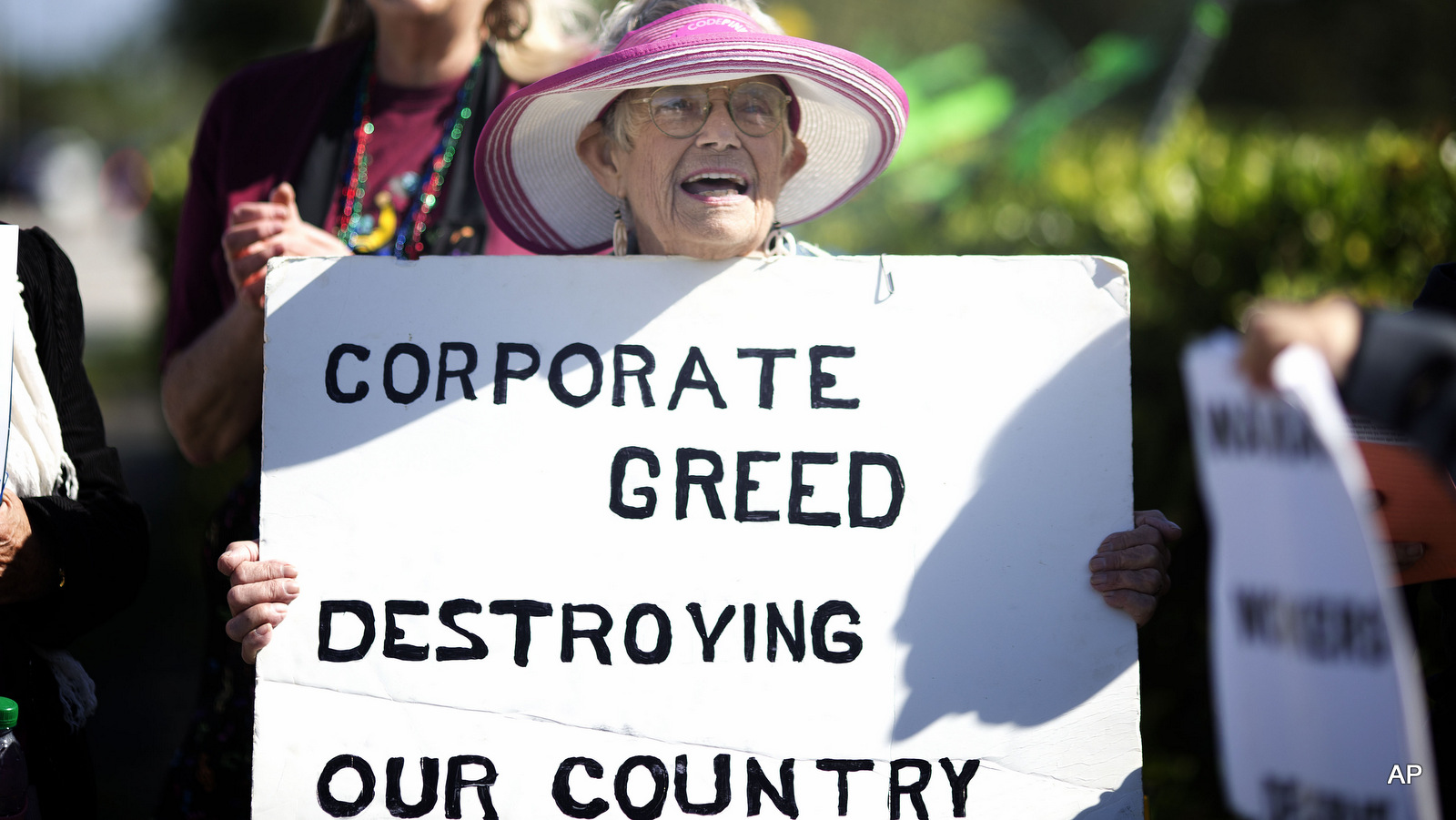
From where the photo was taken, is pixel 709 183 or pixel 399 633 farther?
pixel 709 183

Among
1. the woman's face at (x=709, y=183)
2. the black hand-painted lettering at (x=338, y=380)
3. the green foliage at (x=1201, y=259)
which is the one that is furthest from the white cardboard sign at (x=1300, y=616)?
the green foliage at (x=1201, y=259)

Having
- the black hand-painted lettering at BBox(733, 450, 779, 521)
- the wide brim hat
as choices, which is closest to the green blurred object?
the wide brim hat

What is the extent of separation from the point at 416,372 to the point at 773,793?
888 mm

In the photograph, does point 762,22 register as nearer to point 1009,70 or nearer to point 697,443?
point 697,443

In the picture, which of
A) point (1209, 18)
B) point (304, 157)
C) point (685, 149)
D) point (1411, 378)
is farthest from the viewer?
point (1209, 18)

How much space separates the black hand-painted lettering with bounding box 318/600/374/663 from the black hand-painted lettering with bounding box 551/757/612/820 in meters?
0.37

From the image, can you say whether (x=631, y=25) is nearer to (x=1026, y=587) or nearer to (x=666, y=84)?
(x=666, y=84)

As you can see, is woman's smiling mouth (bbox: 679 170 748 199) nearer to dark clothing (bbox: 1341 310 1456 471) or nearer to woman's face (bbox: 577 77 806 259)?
woman's face (bbox: 577 77 806 259)

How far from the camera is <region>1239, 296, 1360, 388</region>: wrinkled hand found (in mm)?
1451

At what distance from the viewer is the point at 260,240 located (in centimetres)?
216

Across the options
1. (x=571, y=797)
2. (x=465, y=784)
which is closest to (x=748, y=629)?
(x=571, y=797)

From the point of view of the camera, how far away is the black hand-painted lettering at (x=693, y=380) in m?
2.00

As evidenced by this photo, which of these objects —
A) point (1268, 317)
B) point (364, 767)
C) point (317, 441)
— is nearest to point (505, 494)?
point (317, 441)

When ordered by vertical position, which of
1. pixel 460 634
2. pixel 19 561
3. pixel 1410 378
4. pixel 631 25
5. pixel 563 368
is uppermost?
pixel 631 25
